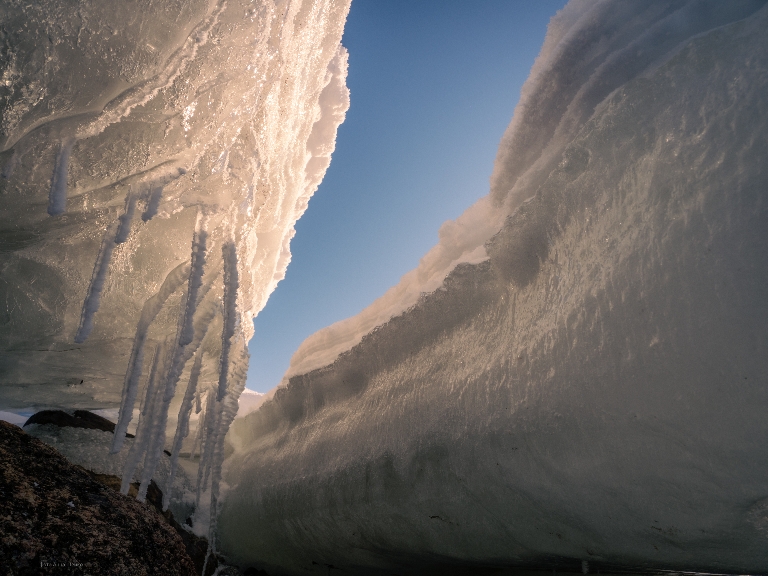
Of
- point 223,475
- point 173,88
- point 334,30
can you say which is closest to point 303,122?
point 334,30

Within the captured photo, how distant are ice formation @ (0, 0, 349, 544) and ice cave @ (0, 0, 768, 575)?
13mm

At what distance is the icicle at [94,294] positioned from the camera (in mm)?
2043

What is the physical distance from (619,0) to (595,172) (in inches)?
29.6

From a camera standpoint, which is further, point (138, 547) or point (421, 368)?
point (421, 368)

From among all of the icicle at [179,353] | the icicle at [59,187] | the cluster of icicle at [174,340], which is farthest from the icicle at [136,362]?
the icicle at [59,187]

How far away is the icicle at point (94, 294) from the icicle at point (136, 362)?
42 cm

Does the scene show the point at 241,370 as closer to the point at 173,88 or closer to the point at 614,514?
the point at 173,88

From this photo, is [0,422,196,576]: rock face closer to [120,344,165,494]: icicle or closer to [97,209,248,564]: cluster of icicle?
[97,209,248,564]: cluster of icicle

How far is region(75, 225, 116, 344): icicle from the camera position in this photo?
2.04m

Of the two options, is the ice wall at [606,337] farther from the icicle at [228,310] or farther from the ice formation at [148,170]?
the ice formation at [148,170]

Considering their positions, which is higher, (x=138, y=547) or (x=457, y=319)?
(x=457, y=319)

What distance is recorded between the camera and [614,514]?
1.98m

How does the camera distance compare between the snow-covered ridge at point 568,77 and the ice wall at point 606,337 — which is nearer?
the ice wall at point 606,337

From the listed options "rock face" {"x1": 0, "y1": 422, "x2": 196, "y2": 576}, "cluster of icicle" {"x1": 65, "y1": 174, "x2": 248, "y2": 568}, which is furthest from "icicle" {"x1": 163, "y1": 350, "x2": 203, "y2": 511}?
"rock face" {"x1": 0, "y1": 422, "x2": 196, "y2": 576}
